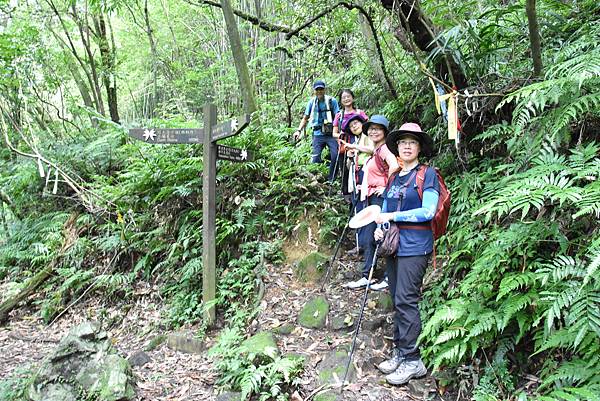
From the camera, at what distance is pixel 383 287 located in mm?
4789

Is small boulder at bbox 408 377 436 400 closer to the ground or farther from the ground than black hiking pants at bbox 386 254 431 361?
closer to the ground

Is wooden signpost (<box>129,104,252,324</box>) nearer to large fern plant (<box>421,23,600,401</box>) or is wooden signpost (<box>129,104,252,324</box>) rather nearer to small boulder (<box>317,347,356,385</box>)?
small boulder (<box>317,347,356,385</box>)

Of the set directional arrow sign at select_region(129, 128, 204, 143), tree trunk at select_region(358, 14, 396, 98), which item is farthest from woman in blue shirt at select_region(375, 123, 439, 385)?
tree trunk at select_region(358, 14, 396, 98)

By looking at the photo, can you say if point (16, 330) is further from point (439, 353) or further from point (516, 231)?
point (516, 231)

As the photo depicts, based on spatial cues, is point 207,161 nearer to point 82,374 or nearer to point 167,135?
point 167,135

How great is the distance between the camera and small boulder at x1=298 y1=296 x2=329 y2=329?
15.1 ft

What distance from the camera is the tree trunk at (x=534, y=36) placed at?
348 centimetres

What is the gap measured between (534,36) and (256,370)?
154 inches

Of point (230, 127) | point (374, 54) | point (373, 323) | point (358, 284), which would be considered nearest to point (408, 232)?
point (373, 323)

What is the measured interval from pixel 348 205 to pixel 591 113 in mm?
3276

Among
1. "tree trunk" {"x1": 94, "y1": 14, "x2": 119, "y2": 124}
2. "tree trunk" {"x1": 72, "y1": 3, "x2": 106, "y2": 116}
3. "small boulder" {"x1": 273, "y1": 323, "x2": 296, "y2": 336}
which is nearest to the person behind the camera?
"small boulder" {"x1": 273, "y1": 323, "x2": 296, "y2": 336}

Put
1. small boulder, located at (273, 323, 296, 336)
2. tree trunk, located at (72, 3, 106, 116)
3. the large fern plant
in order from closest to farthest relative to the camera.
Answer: the large fern plant, small boulder, located at (273, 323, 296, 336), tree trunk, located at (72, 3, 106, 116)

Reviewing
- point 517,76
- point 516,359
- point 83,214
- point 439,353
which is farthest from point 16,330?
point 517,76

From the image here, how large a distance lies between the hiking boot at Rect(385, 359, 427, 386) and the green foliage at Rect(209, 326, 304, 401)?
0.87 m
